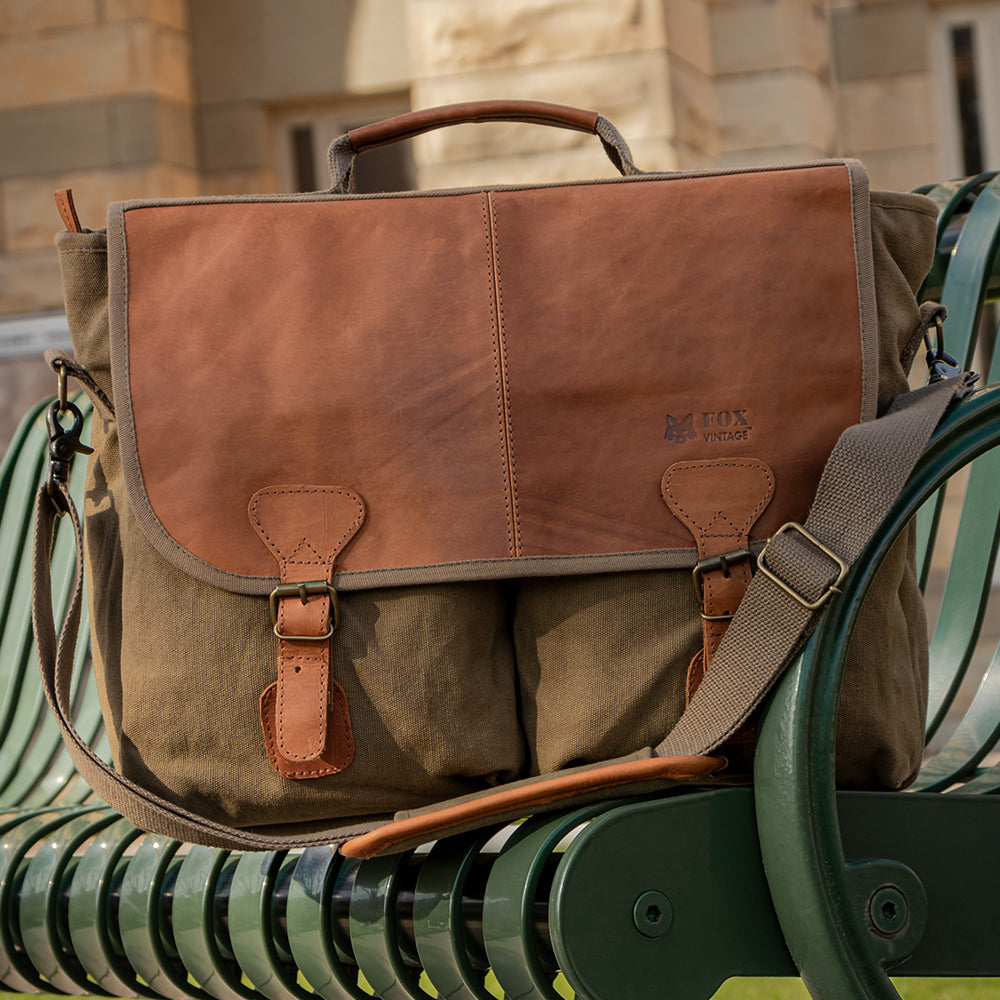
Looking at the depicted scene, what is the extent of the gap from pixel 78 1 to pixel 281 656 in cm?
465

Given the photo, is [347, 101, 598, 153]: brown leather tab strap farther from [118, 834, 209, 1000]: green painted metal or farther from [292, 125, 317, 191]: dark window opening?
[292, 125, 317, 191]: dark window opening

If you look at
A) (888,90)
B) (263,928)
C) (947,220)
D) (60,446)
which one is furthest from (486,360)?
(888,90)

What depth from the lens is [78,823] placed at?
1367mm

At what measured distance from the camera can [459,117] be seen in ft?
3.97

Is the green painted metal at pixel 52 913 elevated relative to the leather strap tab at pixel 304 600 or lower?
lower

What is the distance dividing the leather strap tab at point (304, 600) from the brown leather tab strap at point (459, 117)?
1.15 ft

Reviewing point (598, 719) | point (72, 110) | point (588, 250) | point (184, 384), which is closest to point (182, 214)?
point (184, 384)

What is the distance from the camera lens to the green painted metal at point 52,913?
1.25m

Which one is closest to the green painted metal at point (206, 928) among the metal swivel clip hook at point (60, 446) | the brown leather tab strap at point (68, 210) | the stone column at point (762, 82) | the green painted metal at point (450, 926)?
the green painted metal at point (450, 926)

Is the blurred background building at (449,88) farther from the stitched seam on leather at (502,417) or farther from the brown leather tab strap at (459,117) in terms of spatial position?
the stitched seam on leather at (502,417)

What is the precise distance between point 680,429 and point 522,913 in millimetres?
392

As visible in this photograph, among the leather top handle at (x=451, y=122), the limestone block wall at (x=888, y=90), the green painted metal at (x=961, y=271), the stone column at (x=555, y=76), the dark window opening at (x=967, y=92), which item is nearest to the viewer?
the leather top handle at (x=451, y=122)

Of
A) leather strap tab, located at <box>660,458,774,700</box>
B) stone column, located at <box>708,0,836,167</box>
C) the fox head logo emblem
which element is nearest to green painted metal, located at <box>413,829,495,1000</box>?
leather strap tab, located at <box>660,458,774,700</box>

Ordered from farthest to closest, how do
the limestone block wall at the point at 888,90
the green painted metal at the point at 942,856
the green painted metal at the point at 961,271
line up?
the limestone block wall at the point at 888,90, the green painted metal at the point at 961,271, the green painted metal at the point at 942,856
